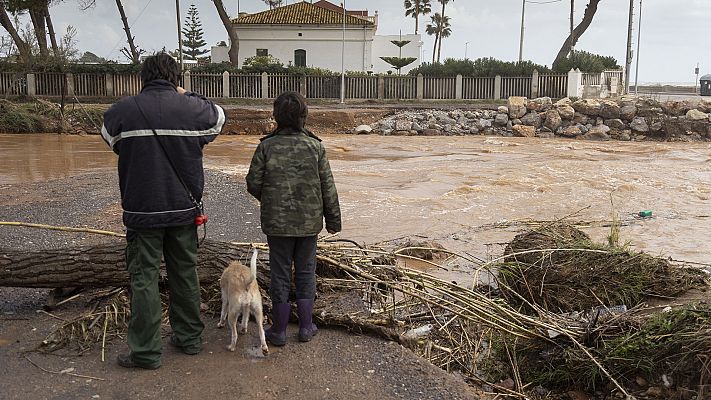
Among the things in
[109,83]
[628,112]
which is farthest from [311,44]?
[628,112]

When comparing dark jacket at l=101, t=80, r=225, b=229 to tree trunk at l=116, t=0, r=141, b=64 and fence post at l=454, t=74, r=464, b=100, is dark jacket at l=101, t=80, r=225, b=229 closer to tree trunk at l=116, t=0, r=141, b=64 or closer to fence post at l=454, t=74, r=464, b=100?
fence post at l=454, t=74, r=464, b=100

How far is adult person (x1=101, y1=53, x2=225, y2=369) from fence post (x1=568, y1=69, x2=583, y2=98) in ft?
110

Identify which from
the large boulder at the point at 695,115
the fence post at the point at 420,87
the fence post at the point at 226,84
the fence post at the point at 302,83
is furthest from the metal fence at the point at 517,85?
the fence post at the point at 226,84

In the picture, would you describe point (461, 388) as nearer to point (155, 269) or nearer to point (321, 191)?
point (321, 191)

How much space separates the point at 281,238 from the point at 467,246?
617 centimetres

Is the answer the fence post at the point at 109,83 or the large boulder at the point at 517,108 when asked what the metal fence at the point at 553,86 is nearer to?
the large boulder at the point at 517,108

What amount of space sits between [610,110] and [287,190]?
90.4 ft

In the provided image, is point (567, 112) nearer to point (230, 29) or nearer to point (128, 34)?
point (230, 29)

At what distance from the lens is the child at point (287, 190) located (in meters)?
4.57

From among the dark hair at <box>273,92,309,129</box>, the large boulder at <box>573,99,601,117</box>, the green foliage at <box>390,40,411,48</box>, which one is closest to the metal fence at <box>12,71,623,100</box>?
the large boulder at <box>573,99,601,117</box>

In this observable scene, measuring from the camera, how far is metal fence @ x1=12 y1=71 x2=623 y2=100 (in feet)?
117

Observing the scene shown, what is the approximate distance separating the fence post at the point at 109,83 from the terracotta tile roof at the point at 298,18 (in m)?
14.5

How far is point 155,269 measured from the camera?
4.34 m

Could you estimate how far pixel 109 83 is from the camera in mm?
36250
